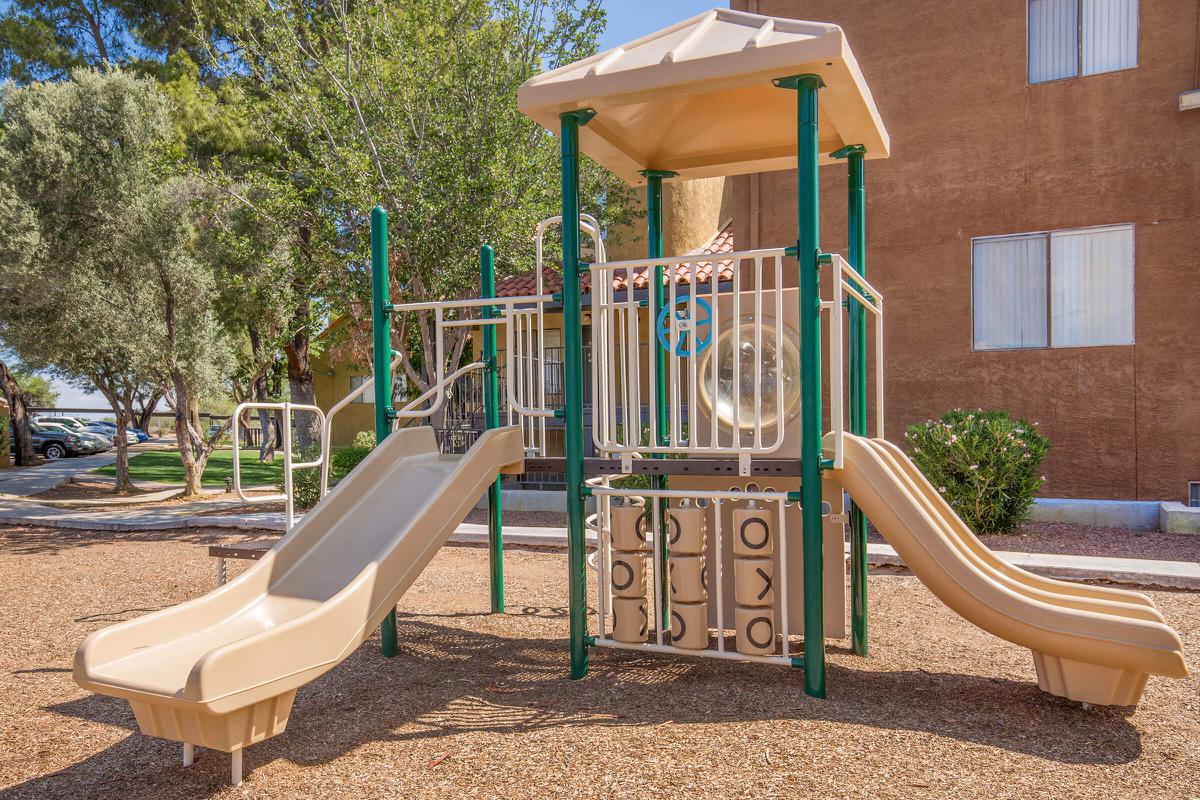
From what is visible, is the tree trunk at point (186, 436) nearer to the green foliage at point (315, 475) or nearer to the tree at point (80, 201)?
the tree at point (80, 201)

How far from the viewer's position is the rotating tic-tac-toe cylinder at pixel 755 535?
13.7 feet

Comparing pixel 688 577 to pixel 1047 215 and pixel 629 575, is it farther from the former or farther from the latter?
pixel 1047 215

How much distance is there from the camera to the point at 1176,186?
358 inches

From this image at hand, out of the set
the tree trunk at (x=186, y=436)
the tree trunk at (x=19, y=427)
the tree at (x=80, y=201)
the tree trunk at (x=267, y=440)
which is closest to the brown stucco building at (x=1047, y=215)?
the tree at (x=80, y=201)

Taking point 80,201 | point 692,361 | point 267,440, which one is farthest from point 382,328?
point 267,440

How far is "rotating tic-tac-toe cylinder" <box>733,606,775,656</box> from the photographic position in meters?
4.18

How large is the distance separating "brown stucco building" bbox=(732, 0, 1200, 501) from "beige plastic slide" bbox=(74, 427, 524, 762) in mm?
7052

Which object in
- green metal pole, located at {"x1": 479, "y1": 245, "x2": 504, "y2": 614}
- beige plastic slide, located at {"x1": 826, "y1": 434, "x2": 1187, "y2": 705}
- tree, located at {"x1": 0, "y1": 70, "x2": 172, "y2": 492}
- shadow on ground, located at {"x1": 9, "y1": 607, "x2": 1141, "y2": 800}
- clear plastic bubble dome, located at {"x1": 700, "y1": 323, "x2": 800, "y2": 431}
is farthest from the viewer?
tree, located at {"x1": 0, "y1": 70, "x2": 172, "y2": 492}

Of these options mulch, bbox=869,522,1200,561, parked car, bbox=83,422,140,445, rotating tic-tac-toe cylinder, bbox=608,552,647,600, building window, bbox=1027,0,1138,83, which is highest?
building window, bbox=1027,0,1138,83

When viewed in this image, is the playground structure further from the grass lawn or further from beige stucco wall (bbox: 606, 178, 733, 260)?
the grass lawn

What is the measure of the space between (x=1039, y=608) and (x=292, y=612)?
11.1 feet

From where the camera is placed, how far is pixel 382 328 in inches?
195

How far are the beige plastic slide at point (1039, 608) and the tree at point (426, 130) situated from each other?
7.15 m

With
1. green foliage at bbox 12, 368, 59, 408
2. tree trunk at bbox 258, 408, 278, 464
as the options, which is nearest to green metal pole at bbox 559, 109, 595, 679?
tree trunk at bbox 258, 408, 278, 464
